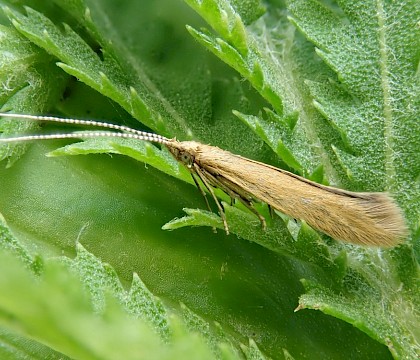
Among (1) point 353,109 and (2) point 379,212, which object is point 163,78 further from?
(2) point 379,212

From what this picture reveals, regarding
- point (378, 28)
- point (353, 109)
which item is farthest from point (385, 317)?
point (378, 28)

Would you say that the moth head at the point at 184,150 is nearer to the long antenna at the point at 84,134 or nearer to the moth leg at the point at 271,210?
the long antenna at the point at 84,134

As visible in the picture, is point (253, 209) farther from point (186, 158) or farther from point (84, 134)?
point (84, 134)

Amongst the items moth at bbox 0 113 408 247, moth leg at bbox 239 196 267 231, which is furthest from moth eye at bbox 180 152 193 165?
moth leg at bbox 239 196 267 231

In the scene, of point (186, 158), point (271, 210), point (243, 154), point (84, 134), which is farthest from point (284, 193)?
point (84, 134)

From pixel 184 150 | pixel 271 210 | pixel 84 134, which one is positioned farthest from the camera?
pixel 184 150

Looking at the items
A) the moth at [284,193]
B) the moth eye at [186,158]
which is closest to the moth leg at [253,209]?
the moth at [284,193]
